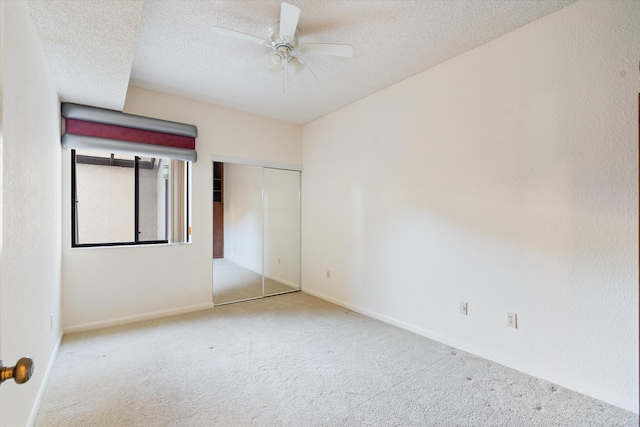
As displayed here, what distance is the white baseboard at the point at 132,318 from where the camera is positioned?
3.03 m

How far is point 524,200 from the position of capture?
7.57 feet

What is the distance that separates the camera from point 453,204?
2.74m

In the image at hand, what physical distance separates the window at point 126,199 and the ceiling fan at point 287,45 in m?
1.99

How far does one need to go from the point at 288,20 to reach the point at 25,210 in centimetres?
196

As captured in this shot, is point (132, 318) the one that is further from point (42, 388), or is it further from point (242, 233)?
point (242, 233)

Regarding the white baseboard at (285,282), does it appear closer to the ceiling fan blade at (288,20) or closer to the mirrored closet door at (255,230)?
the mirrored closet door at (255,230)

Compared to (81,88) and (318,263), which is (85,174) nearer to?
(81,88)

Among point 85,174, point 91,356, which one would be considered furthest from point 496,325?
point 85,174

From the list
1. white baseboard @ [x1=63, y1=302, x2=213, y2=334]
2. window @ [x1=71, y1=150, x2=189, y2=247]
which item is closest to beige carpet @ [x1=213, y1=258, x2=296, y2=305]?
white baseboard @ [x1=63, y1=302, x2=213, y2=334]

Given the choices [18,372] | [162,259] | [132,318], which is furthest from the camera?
[162,259]

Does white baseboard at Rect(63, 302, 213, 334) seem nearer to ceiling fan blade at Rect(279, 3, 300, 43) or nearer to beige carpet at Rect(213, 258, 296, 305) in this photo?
beige carpet at Rect(213, 258, 296, 305)

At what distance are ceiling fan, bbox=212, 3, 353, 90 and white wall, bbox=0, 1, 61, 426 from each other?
44.1 inches

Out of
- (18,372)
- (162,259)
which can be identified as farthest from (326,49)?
(162,259)

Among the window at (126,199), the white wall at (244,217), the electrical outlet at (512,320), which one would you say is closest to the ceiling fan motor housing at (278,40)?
the window at (126,199)
